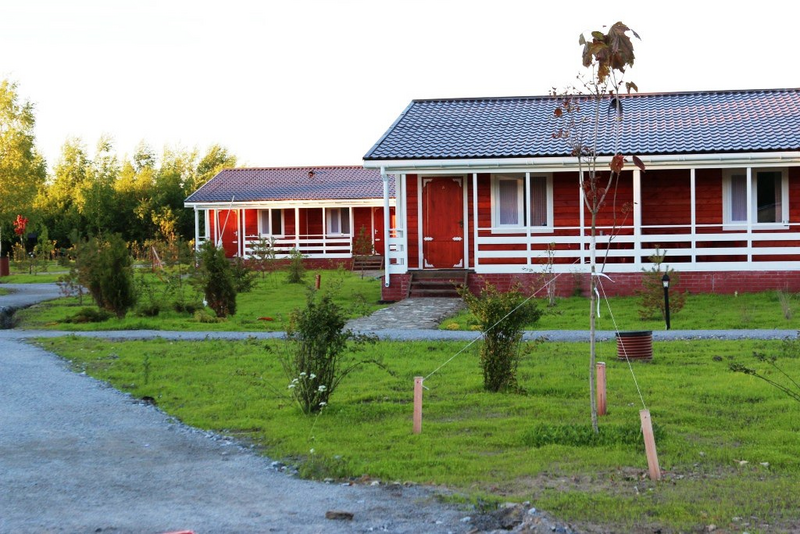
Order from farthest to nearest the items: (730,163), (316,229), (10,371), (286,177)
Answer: (286,177), (316,229), (730,163), (10,371)

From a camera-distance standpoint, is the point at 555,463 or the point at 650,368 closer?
the point at 555,463

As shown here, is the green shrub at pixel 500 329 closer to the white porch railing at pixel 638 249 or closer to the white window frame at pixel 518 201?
the white porch railing at pixel 638 249

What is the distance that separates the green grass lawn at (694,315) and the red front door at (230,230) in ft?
72.9

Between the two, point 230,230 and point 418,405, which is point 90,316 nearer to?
point 418,405

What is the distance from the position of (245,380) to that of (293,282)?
17568 millimetres

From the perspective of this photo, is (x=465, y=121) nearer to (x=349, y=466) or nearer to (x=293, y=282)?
(x=293, y=282)

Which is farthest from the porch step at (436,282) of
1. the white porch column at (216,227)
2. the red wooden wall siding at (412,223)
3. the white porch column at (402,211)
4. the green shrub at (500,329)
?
the white porch column at (216,227)

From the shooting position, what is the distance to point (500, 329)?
10.6 meters

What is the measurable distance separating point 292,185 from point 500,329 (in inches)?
1306

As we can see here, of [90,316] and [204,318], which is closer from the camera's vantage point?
[204,318]

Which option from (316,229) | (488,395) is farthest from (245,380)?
(316,229)

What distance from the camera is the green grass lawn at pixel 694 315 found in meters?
17.1

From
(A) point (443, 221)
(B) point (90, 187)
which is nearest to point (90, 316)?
(A) point (443, 221)

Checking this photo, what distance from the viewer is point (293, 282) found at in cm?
2953
